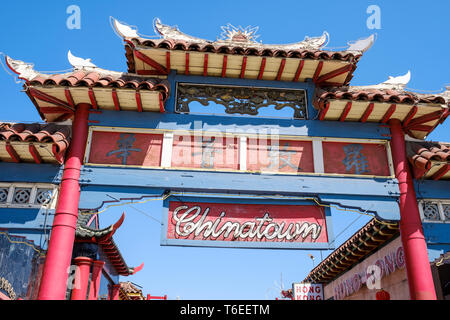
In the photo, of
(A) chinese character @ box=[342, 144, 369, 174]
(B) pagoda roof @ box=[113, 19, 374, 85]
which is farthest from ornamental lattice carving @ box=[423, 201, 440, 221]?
(B) pagoda roof @ box=[113, 19, 374, 85]

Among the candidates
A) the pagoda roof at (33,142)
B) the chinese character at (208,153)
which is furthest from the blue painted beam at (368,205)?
the pagoda roof at (33,142)

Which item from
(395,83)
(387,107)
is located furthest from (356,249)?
(387,107)

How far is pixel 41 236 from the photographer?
7.32 meters

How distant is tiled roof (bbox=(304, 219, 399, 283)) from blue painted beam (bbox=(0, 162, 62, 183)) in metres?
7.21

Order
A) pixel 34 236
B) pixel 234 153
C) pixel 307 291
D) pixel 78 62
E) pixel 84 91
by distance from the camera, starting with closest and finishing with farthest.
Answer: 1. pixel 34 236
2. pixel 84 91
3. pixel 234 153
4. pixel 78 62
5. pixel 307 291

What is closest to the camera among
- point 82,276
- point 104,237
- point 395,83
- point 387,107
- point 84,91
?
point 84,91

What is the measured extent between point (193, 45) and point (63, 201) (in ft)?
13.4

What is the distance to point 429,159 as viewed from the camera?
7.71 meters

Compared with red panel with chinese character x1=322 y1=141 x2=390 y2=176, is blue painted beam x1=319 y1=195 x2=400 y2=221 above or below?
below

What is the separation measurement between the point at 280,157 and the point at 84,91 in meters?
4.20

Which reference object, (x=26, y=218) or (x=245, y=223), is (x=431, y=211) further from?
(x=26, y=218)

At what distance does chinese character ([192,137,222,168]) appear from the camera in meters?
8.07

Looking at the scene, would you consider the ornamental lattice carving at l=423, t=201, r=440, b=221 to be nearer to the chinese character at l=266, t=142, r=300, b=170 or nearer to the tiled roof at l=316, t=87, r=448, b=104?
the tiled roof at l=316, t=87, r=448, b=104
